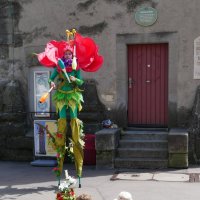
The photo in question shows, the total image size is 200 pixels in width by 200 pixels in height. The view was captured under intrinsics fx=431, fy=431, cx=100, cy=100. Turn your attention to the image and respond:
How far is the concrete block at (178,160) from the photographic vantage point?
9.11 m

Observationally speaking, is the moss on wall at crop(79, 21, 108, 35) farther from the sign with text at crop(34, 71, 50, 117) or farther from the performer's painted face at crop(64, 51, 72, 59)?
the performer's painted face at crop(64, 51, 72, 59)

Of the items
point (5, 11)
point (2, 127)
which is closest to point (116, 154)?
point (2, 127)

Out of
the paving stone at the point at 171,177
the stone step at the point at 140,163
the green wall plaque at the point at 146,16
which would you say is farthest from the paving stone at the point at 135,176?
the green wall plaque at the point at 146,16

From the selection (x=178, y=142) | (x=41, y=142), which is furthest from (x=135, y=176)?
(x=41, y=142)

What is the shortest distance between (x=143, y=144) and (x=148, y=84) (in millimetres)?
1569

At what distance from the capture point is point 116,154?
961 cm

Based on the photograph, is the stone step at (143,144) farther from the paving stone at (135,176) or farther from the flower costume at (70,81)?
the flower costume at (70,81)

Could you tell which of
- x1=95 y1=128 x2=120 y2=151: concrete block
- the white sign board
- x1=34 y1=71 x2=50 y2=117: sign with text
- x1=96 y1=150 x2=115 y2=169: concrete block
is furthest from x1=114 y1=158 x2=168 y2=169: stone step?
x1=34 y1=71 x2=50 y2=117: sign with text

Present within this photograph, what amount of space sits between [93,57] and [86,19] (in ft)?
9.10

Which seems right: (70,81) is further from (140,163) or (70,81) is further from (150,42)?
(150,42)

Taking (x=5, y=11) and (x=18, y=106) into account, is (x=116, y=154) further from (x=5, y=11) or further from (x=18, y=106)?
(x=5, y=11)

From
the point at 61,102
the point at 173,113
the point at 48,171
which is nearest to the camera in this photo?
the point at 61,102

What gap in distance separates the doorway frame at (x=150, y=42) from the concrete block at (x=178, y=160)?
1.13 meters

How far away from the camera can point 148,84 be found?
10.4m
